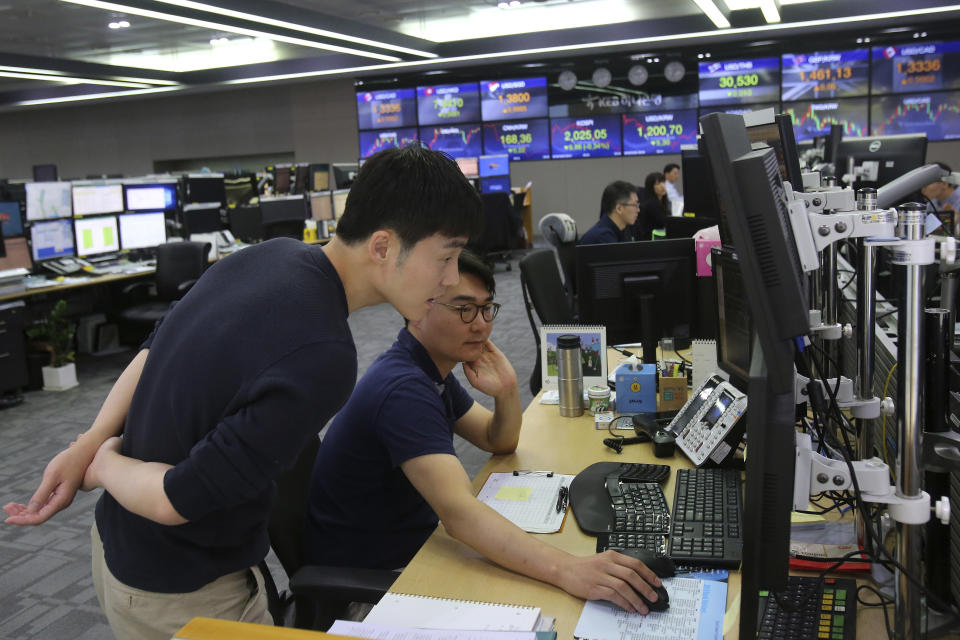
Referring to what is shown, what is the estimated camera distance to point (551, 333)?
2496mm

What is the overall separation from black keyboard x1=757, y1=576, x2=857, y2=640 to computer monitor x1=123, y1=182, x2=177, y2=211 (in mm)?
6315

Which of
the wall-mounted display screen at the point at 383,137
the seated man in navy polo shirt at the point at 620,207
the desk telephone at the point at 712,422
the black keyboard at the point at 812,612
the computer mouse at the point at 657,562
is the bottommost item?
the black keyboard at the point at 812,612

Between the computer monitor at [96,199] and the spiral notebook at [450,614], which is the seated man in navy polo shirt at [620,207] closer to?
the computer monitor at [96,199]

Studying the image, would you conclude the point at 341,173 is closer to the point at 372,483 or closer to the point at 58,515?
the point at 58,515

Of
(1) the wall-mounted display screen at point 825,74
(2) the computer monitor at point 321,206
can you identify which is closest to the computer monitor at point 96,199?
(2) the computer monitor at point 321,206

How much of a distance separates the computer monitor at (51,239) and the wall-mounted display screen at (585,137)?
7.32m

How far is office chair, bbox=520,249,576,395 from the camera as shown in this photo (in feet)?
11.6

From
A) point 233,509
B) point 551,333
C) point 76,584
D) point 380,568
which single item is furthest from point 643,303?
point 76,584

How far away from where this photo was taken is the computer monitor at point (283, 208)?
7604mm

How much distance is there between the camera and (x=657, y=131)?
11.0 metres

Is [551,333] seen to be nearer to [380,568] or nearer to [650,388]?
[650,388]

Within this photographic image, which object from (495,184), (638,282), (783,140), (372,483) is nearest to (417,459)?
(372,483)

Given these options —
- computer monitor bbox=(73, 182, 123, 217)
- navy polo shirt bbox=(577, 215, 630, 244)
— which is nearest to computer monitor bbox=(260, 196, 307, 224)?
computer monitor bbox=(73, 182, 123, 217)

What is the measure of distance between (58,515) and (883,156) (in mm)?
4627
